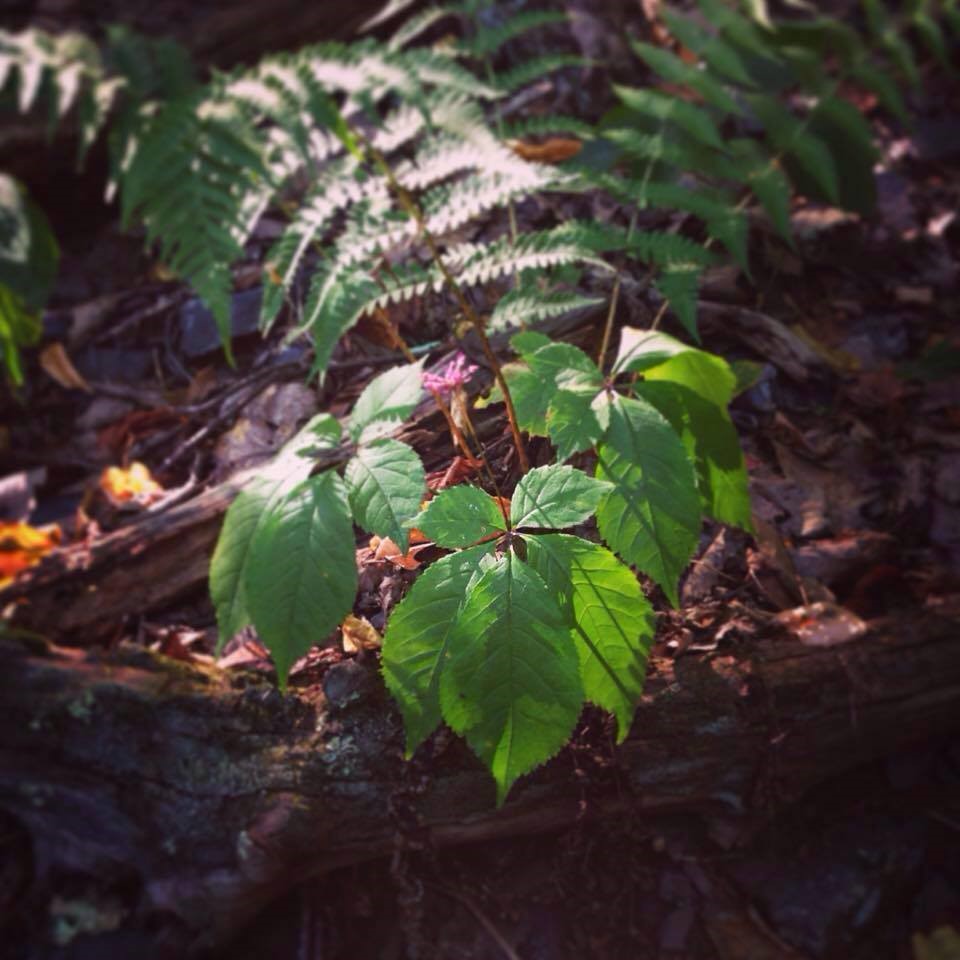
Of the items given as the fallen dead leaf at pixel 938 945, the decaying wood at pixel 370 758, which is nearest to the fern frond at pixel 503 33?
the decaying wood at pixel 370 758

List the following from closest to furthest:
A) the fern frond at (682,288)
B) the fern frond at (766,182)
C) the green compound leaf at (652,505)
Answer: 1. the green compound leaf at (652,505)
2. the fern frond at (682,288)
3. the fern frond at (766,182)

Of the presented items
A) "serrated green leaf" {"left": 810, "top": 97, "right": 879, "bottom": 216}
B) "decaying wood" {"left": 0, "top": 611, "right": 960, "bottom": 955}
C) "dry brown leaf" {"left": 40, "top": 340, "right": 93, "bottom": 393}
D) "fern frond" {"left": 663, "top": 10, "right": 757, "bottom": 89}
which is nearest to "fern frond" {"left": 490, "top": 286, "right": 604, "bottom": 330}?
"decaying wood" {"left": 0, "top": 611, "right": 960, "bottom": 955}

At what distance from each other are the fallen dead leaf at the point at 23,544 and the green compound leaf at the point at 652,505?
5.95ft

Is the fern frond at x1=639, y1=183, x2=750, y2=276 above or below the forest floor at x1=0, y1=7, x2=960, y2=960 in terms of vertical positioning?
above

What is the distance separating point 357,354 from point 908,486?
1.65 metres

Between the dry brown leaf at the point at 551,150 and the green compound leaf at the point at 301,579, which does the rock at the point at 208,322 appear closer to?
the dry brown leaf at the point at 551,150

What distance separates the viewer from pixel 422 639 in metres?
1.15

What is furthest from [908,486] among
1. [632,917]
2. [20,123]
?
[20,123]

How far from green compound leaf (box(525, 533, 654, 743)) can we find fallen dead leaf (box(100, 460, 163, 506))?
1.50 metres

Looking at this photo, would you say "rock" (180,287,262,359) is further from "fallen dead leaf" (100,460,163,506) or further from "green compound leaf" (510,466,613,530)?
"green compound leaf" (510,466,613,530)

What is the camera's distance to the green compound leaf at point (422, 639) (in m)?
1.14

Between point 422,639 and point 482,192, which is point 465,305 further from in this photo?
point 422,639

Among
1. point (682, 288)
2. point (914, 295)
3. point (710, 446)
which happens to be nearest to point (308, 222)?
point (682, 288)

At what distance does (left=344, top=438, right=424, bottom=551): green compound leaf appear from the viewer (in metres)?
1.18
